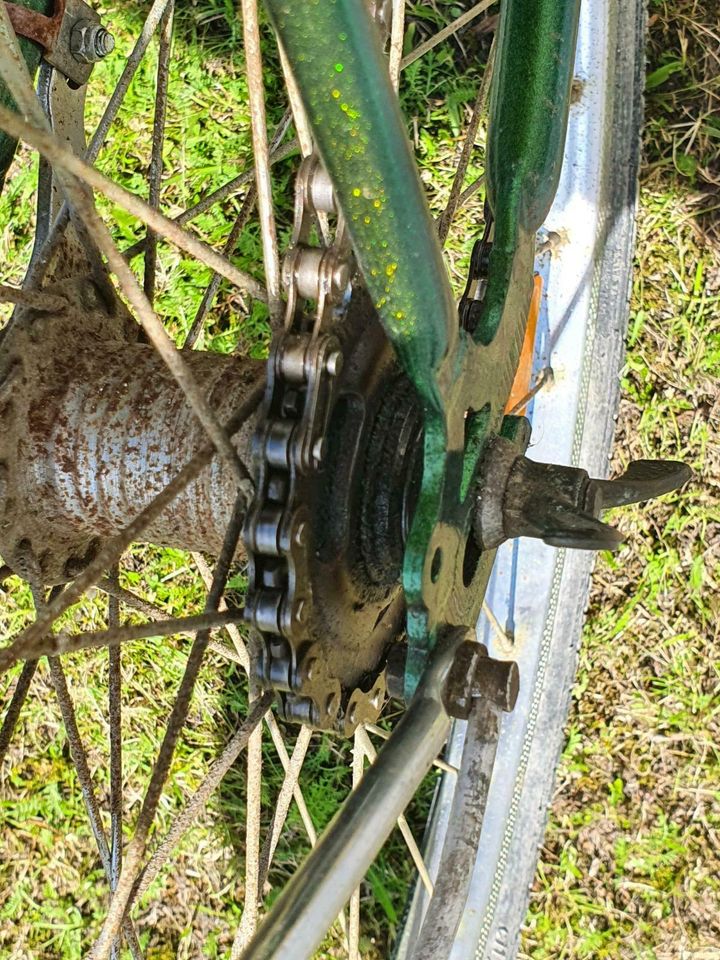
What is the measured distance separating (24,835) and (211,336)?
0.84 metres

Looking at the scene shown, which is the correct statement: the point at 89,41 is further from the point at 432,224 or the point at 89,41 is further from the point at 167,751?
the point at 167,751

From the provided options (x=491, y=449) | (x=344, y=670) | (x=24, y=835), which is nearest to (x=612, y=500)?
(x=491, y=449)

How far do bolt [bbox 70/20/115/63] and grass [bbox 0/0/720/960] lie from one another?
2.15ft

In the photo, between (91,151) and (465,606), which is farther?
(91,151)

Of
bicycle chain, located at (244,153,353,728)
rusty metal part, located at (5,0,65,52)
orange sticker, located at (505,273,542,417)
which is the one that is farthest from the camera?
orange sticker, located at (505,273,542,417)

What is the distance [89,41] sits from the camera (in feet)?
3.20

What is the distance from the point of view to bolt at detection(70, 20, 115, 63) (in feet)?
3.19

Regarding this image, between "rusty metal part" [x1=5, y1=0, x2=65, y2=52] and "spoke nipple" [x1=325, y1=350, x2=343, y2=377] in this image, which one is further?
"rusty metal part" [x1=5, y1=0, x2=65, y2=52]

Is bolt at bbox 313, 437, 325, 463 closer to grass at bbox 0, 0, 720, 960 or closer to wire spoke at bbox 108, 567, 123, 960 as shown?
wire spoke at bbox 108, 567, 123, 960

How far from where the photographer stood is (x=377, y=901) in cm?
157

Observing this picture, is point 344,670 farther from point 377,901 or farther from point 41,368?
point 377,901

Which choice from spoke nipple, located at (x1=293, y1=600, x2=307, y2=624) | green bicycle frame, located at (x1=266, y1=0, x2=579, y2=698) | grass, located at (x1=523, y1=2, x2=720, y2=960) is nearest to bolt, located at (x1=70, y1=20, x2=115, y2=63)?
green bicycle frame, located at (x1=266, y1=0, x2=579, y2=698)

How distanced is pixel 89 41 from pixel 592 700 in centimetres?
115

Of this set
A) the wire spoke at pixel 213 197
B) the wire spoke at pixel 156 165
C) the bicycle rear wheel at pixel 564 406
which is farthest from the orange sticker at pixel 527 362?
the wire spoke at pixel 156 165
